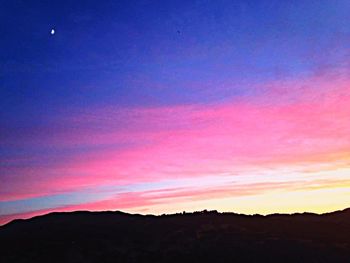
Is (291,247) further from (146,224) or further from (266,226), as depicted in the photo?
(146,224)

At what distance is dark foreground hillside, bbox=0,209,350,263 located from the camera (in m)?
147

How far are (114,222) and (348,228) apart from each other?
95.5 m

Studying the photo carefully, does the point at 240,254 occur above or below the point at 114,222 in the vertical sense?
below

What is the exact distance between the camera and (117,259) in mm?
152500

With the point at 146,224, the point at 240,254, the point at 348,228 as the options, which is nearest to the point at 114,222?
the point at 146,224

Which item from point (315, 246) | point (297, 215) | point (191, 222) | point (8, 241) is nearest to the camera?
point (315, 246)

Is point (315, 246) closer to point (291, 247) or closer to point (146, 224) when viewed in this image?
point (291, 247)

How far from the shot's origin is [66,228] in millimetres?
184875

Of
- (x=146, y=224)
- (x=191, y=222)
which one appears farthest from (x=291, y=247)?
(x=146, y=224)

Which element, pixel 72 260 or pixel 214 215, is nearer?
pixel 72 260

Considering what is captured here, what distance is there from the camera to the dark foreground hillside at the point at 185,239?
481ft

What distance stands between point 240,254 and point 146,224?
2047 inches

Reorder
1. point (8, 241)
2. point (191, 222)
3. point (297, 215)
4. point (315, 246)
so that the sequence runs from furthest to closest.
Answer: point (297, 215)
point (191, 222)
point (8, 241)
point (315, 246)

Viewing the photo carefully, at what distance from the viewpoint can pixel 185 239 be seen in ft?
536
